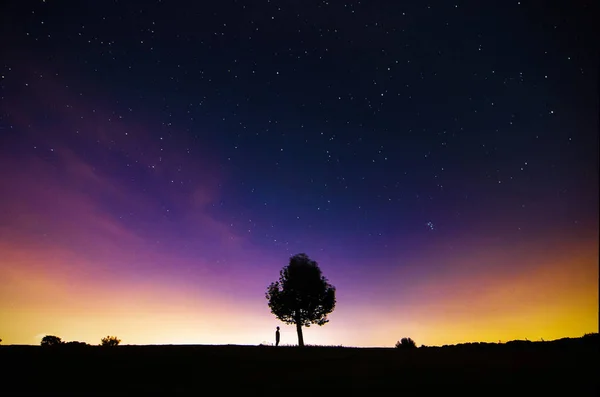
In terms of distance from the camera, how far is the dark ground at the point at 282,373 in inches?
470

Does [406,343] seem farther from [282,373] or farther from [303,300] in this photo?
[282,373]

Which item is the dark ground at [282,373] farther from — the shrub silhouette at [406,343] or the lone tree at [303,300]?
the shrub silhouette at [406,343]

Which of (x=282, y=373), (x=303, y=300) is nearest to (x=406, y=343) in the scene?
(x=303, y=300)

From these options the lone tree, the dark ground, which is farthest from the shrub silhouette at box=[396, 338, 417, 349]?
the dark ground

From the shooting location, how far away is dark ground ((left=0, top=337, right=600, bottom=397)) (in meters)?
11.9

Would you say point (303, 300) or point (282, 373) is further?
point (303, 300)

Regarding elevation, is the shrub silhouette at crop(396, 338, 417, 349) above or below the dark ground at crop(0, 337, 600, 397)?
below

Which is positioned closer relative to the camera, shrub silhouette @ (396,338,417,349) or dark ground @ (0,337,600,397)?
dark ground @ (0,337,600,397)

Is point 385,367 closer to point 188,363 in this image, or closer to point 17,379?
point 188,363

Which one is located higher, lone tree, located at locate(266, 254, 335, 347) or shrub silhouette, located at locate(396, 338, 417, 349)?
lone tree, located at locate(266, 254, 335, 347)

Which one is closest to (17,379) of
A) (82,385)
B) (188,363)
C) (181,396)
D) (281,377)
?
(82,385)

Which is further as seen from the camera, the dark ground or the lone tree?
the lone tree

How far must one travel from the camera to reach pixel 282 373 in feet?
48.5

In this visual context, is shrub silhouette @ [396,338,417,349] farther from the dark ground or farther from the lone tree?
the dark ground
